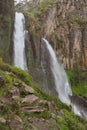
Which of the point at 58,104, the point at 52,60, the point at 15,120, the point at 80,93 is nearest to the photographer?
the point at 15,120

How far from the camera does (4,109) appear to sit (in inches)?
540

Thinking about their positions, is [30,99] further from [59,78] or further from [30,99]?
[59,78]

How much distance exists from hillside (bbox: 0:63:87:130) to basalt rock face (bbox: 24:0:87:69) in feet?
96.3

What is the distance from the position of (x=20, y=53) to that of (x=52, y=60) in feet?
22.8

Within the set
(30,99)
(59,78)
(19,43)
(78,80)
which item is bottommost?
(78,80)

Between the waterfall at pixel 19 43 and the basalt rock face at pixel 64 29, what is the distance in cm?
647

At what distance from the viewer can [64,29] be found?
161 ft

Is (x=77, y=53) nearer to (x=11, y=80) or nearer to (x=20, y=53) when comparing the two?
(x=20, y=53)

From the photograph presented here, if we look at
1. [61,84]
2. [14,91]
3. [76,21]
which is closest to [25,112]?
[14,91]

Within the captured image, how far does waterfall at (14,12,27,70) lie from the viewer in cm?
3361

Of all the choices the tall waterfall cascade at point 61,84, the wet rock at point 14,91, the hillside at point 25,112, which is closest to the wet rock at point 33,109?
the hillside at point 25,112

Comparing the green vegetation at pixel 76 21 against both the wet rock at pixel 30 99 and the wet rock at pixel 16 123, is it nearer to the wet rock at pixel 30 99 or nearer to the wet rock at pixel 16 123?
the wet rock at pixel 30 99

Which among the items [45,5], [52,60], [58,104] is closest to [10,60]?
[52,60]

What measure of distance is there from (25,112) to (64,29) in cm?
3579
